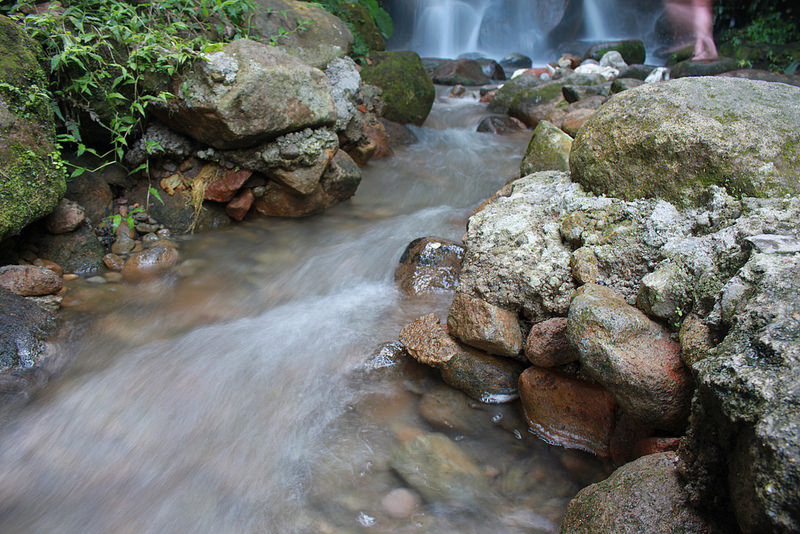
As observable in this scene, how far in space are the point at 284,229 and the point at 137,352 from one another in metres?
2.03

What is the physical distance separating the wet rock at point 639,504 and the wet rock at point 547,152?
9.07 feet

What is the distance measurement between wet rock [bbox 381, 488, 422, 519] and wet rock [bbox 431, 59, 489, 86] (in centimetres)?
1142

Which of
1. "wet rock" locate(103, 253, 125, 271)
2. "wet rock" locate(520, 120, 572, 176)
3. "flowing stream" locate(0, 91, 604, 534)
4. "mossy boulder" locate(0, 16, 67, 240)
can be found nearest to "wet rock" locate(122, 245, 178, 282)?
"wet rock" locate(103, 253, 125, 271)

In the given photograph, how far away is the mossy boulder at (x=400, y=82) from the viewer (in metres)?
7.52

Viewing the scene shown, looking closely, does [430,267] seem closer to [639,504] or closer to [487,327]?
[487,327]

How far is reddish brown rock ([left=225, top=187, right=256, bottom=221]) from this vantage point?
467cm

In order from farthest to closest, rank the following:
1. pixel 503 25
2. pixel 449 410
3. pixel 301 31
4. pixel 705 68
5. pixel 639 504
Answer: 1. pixel 503 25
2. pixel 705 68
3. pixel 301 31
4. pixel 449 410
5. pixel 639 504

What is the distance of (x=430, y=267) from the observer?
3.83m

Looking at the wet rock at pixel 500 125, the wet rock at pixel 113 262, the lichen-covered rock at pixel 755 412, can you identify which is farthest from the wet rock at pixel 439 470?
the wet rock at pixel 500 125

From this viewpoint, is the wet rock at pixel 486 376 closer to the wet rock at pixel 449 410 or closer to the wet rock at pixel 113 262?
the wet rock at pixel 449 410

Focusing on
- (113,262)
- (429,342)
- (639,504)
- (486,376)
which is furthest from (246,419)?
(113,262)

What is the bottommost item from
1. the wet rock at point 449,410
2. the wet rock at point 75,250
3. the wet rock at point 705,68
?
the wet rock at point 449,410

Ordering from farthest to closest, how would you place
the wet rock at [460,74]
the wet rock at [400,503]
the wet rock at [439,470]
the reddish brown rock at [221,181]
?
the wet rock at [460,74]
the reddish brown rock at [221,181]
the wet rock at [439,470]
the wet rock at [400,503]

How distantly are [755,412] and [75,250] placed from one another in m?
4.38
